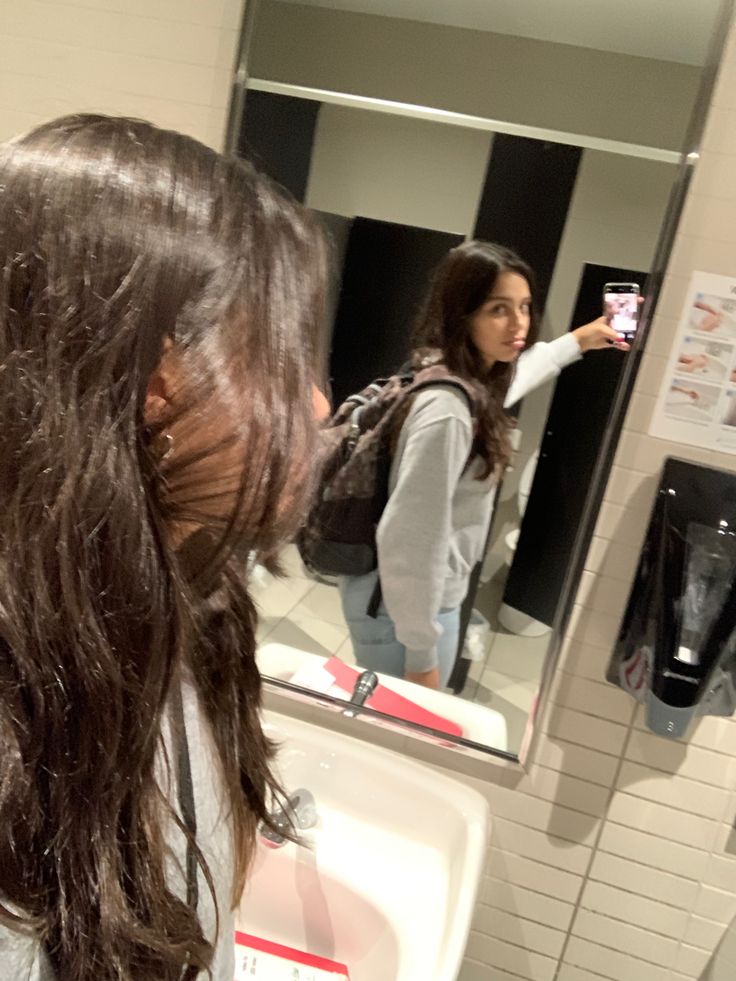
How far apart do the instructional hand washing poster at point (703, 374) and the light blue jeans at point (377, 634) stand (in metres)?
0.38

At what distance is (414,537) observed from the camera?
1.00 metres

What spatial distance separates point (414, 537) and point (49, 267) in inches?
26.2

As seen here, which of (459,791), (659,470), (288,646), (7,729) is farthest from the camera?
(288,646)

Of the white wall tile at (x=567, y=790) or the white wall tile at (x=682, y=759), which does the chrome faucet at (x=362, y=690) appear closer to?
the white wall tile at (x=567, y=790)

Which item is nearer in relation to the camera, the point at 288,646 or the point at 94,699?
the point at 94,699

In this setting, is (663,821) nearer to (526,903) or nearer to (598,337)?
(526,903)

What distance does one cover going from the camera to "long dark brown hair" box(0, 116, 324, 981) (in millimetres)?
409

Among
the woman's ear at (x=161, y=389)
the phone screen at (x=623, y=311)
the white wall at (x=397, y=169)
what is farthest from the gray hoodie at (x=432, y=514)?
the woman's ear at (x=161, y=389)

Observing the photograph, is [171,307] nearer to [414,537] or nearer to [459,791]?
[414,537]

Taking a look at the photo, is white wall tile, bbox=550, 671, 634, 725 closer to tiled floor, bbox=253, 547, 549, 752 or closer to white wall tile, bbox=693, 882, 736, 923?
tiled floor, bbox=253, 547, 549, 752

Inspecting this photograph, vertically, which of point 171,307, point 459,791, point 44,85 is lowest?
point 459,791

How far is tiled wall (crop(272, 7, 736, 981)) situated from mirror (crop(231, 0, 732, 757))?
0.03 metres

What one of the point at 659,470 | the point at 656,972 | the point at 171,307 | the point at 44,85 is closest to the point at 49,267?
the point at 171,307

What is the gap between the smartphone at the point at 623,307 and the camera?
33.9 inches
